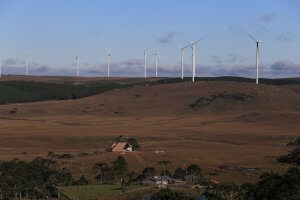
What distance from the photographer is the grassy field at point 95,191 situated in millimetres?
64562

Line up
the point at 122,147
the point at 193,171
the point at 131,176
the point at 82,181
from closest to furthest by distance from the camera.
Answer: the point at 82,181 < the point at 193,171 < the point at 131,176 < the point at 122,147

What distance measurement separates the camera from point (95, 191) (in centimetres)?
6781

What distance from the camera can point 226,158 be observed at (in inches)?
3787

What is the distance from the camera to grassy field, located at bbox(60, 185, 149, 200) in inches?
2542

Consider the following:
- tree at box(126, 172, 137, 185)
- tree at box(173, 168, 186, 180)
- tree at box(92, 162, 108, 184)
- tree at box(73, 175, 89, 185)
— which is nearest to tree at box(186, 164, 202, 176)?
tree at box(173, 168, 186, 180)

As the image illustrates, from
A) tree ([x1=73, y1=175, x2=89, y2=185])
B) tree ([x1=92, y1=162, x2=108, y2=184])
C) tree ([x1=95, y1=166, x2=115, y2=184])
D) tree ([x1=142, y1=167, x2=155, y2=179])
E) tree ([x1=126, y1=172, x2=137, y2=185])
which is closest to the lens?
tree ([x1=73, y1=175, x2=89, y2=185])

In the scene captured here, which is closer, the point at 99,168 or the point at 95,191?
the point at 95,191

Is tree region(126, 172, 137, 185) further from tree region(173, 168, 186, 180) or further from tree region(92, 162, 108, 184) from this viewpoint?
tree region(173, 168, 186, 180)

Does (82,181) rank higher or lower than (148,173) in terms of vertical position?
lower

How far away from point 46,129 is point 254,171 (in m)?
71.6

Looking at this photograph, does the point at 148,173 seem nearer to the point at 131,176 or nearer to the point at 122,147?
the point at 131,176

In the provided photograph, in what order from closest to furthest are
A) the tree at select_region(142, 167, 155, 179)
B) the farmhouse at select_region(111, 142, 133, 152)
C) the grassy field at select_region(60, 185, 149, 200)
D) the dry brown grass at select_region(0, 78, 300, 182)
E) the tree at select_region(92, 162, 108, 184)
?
the grassy field at select_region(60, 185, 149, 200) < the tree at select_region(142, 167, 155, 179) < the tree at select_region(92, 162, 108, 184) < the dry brown grass at select_region(0, 78, 300, 182) < the farmhouse at select_region(111, 142, 133, 152)

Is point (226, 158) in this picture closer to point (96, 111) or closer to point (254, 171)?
point (254, 171)

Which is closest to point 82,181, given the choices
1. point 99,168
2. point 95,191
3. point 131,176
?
point 131,176
